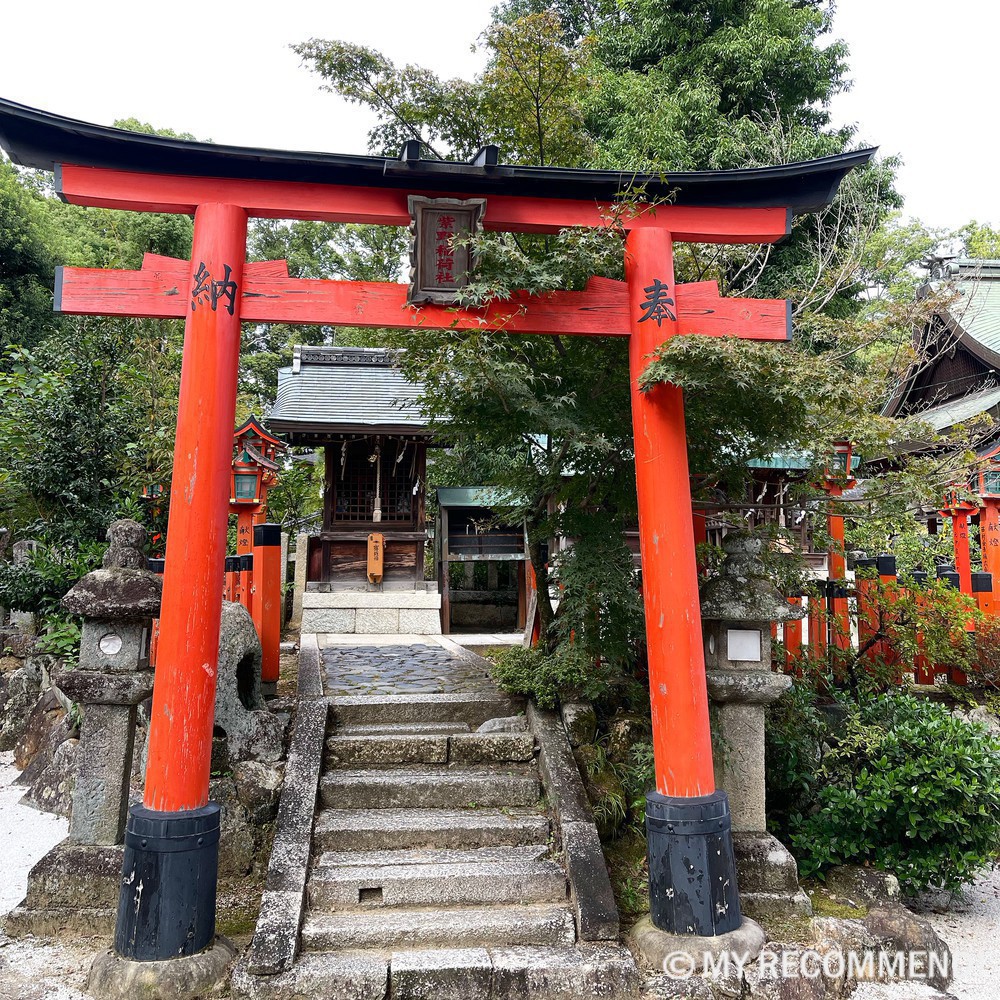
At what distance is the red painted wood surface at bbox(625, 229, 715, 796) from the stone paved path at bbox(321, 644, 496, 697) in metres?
2.59

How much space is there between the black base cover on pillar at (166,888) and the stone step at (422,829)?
3.00 ft

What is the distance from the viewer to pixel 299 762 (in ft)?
17.6

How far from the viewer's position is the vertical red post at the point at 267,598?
721 centimetres

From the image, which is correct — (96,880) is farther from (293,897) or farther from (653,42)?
(653,42)

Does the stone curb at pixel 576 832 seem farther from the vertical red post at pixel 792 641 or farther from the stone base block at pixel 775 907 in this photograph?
the vertical red post at pixel 792 641

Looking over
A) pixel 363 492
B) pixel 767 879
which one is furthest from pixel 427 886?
pixel 363 492

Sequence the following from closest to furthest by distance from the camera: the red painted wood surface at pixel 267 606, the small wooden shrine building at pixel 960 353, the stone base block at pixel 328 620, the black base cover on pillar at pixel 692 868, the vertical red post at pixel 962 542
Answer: the black base cover on pillar at pixel 692 868 → the red painted wood surface at pixel 267 606 → the vertical red post at pixel 962 542 → the stone base block at pixel 328 620 → the small wooden shrine building at pixel 960 353

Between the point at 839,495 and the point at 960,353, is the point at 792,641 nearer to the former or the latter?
the point at 839,495

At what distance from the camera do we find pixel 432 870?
15.2ft

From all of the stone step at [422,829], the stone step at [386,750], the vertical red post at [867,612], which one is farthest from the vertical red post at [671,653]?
the vertical red post at [867,612]

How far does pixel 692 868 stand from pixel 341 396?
12577mm

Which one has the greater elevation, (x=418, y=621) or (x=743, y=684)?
(x=418, y=621)

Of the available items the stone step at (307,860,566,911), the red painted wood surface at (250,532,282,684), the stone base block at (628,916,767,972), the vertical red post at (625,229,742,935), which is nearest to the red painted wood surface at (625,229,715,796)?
the vertical red post at (625,229,742,935)

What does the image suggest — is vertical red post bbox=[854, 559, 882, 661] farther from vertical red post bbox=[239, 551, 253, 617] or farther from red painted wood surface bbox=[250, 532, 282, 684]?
vertical red post bbox=[239, 551, 253, 617]
